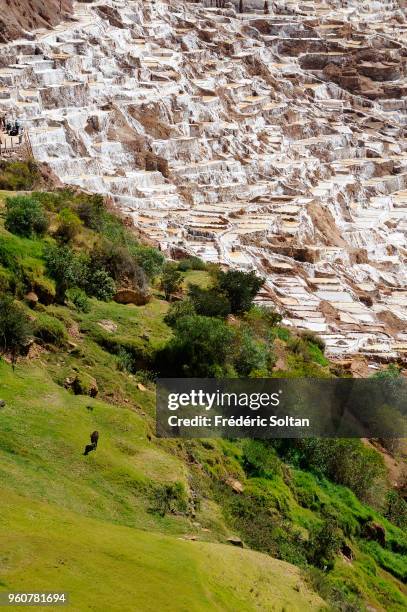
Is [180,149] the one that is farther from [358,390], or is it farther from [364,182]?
[358,390]

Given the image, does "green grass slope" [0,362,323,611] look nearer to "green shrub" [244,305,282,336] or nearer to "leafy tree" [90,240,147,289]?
"leafy tree" [90,240,147,289]

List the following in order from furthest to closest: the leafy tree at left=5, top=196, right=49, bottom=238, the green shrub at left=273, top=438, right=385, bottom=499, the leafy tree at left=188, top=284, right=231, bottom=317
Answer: the leafy tree at left=188, top=284, right=231, bottom=317 < the leafy tree at left=5, top=196, right=49, bottom=238 < the green shrub at left=273, top=438, right=385, bottom=499

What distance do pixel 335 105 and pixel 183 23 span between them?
1229 cm

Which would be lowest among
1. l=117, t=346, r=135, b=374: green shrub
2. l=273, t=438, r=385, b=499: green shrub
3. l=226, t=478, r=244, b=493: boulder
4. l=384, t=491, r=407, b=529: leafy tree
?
l=384, t=491, r=407, b=529: leafy tree

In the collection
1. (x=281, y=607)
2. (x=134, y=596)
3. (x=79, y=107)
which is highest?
(x=134, y=596)

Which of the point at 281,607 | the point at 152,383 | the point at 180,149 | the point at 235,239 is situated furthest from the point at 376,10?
the point at 281,607

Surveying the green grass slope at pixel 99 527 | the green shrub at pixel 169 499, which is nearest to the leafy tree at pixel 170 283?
the green grass slope at pixel 99 527

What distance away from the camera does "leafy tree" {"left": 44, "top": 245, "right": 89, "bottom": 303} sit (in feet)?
66.5

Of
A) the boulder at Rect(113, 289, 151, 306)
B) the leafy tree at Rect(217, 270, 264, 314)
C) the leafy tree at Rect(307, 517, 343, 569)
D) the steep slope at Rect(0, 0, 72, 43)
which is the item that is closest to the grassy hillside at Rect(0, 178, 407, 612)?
the leafy tree at Rect(307, 517, 343, 569)

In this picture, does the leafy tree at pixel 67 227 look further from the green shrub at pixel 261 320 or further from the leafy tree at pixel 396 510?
the leafy tree at pixel 396 510

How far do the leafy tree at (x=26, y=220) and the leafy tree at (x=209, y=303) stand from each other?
3.79 m

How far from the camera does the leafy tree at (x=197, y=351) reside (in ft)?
64.7

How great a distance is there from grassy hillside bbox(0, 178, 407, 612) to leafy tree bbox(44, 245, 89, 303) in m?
0.11

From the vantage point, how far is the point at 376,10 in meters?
100
